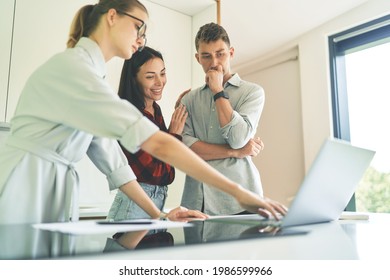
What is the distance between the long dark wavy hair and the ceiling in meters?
1.13

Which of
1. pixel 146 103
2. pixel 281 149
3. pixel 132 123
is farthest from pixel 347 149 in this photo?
pixel 281 149

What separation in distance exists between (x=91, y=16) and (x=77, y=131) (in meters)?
0.36

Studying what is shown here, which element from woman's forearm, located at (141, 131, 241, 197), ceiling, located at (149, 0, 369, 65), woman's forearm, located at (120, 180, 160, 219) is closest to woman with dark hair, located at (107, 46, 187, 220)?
woman's forearm, located at (120, 180, 160, 219)

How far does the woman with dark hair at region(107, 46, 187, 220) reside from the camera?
1.26 m

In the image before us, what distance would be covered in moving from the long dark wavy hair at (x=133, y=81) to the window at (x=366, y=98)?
5.51ft

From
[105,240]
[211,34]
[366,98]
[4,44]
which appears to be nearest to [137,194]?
[105,240]

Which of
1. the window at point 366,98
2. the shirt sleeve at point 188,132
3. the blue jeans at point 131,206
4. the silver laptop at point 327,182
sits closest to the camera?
the silver laptop at point 327,182

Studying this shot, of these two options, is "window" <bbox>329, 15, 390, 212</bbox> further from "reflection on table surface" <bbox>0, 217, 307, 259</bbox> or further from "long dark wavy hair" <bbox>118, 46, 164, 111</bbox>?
"reflection on table surface" <bbox>0, 217, 307, 259</bbox>

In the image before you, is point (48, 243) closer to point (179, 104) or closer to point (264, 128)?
point (179, 104)

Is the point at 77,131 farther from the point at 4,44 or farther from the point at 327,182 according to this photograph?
the point at 4,44

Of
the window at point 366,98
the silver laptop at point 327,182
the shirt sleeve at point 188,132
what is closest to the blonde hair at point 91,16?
the shirt sleeve at point 188,132

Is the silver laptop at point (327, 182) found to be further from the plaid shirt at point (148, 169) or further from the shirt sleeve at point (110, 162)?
the plaid shirt at point (148, 169)

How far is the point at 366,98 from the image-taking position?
102 inches

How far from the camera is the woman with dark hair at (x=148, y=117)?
4.15 ft
